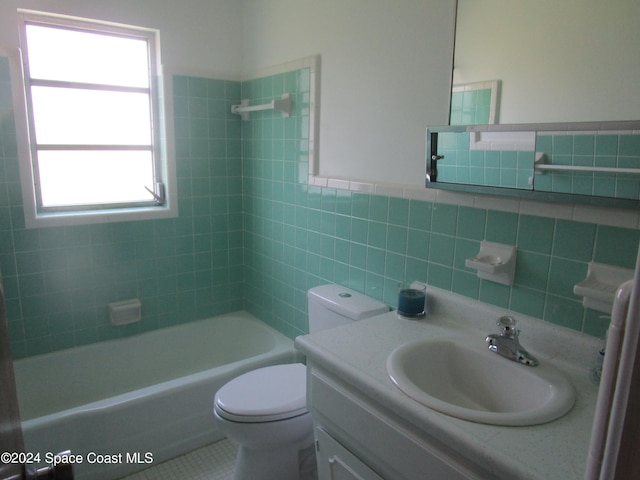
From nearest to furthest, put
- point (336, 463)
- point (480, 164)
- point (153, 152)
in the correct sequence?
point (336, 463) < point (480, 164) < point (153, 152)

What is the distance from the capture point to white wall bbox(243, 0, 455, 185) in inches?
66.1

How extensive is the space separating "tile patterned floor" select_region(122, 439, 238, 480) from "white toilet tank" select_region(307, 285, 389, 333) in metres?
0.77

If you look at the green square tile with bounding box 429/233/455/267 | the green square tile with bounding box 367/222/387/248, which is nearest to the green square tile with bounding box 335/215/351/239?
the green square tile with bounding box 367/222/387/248

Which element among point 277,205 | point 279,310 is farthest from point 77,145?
point 279,310

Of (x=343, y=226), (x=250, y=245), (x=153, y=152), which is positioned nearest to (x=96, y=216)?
(x=153, y=152)

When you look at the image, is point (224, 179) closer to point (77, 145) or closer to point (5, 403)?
point (77, 145)

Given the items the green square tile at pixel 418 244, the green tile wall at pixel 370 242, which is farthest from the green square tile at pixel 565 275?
the green square tile at pixel 418 244

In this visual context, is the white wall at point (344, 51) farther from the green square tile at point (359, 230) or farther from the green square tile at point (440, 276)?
the green square tile at point (440, 276)

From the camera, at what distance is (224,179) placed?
2951 millimetres

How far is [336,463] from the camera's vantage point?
1416 mm

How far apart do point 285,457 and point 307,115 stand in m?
1.61

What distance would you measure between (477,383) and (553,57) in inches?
38.5

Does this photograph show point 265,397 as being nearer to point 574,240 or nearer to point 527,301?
point 527,301

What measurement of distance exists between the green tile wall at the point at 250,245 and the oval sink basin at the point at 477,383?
0.72 feet
